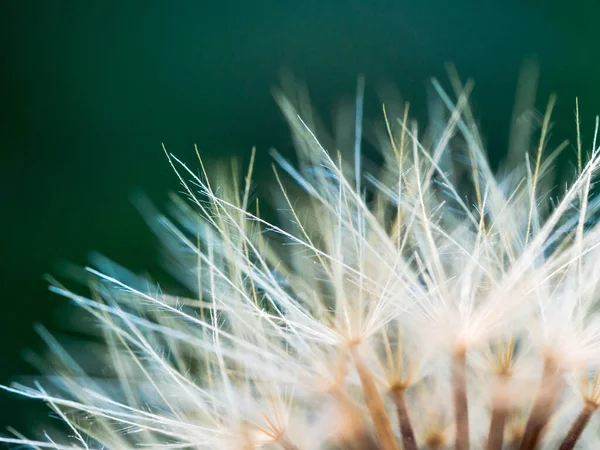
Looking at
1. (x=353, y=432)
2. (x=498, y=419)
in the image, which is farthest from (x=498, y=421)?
(x=353, y=432)

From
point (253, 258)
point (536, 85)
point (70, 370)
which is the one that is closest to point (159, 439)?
point (70, 370)

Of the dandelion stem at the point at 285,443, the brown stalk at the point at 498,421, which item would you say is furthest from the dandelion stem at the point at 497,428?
the dandelion stem at the point at 285,443

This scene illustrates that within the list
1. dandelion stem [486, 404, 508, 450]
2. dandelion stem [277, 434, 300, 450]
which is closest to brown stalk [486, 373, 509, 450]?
dandelion stem [486, 404, 508, 450]

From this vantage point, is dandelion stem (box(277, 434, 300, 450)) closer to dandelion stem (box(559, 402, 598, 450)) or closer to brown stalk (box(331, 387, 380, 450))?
brown stalk (box(331, 387, 380, 450))

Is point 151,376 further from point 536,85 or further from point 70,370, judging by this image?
point 536,85

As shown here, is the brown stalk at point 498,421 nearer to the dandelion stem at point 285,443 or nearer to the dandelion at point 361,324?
the dandelion at point 361,324

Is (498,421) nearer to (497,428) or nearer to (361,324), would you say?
(497,428)
